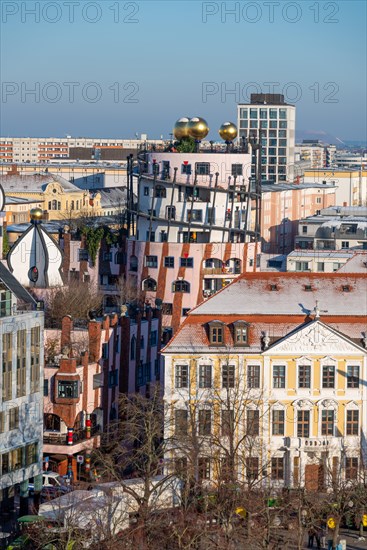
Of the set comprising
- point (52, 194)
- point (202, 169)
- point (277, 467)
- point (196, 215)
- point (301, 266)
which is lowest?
point (277, 467)

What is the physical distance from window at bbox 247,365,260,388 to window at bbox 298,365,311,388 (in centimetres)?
131

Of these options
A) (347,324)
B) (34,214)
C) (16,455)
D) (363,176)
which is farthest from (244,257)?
(363,176)

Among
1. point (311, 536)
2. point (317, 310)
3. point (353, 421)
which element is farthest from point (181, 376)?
→ point (311, 536)

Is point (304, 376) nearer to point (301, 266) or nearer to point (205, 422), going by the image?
point (205, 422)

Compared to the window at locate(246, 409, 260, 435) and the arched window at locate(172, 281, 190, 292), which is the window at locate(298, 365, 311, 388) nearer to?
the window at locate(246, 409, 260, 435)

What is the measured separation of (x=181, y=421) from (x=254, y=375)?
9.76ft

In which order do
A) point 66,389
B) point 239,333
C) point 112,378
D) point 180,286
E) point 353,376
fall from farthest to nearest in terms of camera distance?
point 180,286, point 112,378, point 239,333, point 353,376, point 66,389

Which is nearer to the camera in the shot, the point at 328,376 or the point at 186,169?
the point at 328,376

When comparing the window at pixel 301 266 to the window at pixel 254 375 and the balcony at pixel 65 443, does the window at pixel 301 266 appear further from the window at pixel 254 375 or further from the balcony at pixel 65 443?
the balcony at pixel 65 443

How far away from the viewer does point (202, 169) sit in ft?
266

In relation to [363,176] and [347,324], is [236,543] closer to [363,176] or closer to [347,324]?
[347,324]

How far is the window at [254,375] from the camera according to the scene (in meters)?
58.1

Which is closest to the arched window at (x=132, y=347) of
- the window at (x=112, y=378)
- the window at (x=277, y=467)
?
the window at (x=112, y=378)

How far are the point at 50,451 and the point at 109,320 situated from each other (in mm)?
6348
